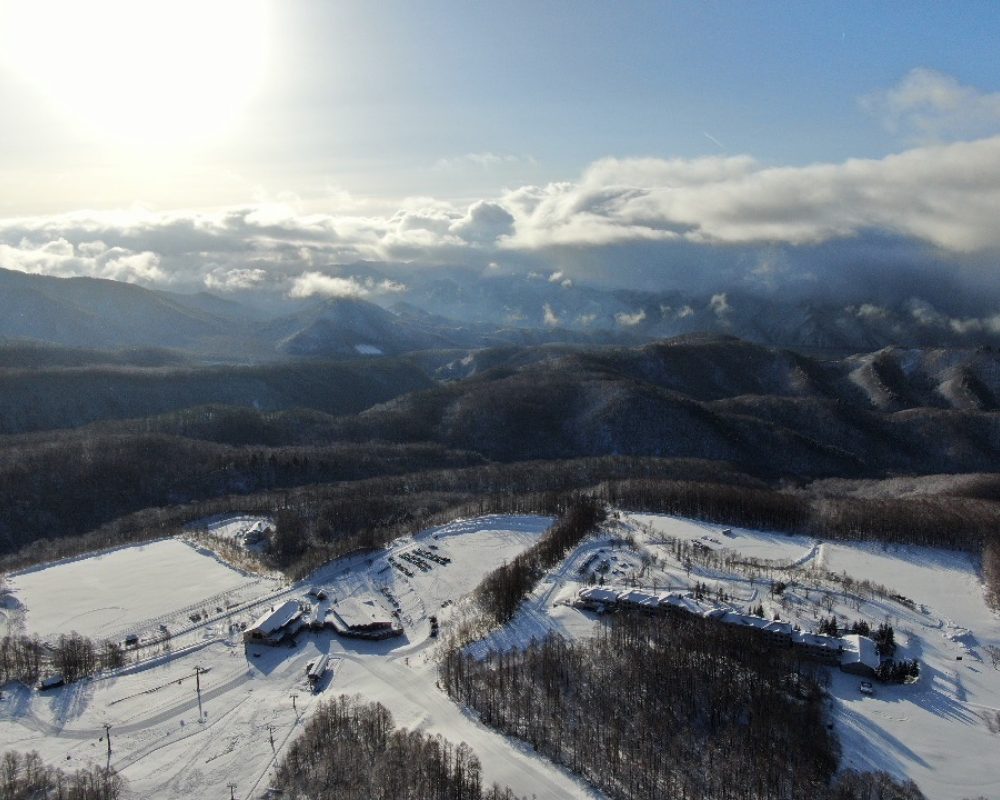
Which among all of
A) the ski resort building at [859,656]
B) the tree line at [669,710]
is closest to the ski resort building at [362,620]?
the tree line at [669,710]

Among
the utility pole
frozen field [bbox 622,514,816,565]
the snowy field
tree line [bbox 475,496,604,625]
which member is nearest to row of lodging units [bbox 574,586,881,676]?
tree line [bbox 475,496,604,625]

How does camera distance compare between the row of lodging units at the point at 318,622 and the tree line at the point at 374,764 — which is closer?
the tree line at the point at 374,764

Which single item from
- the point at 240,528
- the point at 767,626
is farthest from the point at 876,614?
the point at 240,528

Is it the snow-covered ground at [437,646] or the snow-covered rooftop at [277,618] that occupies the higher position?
the snow-covered rooftop at [277,618]

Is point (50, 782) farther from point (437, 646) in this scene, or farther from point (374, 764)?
point (437, 646)

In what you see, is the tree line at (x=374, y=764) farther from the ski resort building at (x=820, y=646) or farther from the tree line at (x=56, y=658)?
the ski resort building at (x=820, y=646)

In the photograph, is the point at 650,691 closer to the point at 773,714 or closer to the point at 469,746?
the point at 773,714
